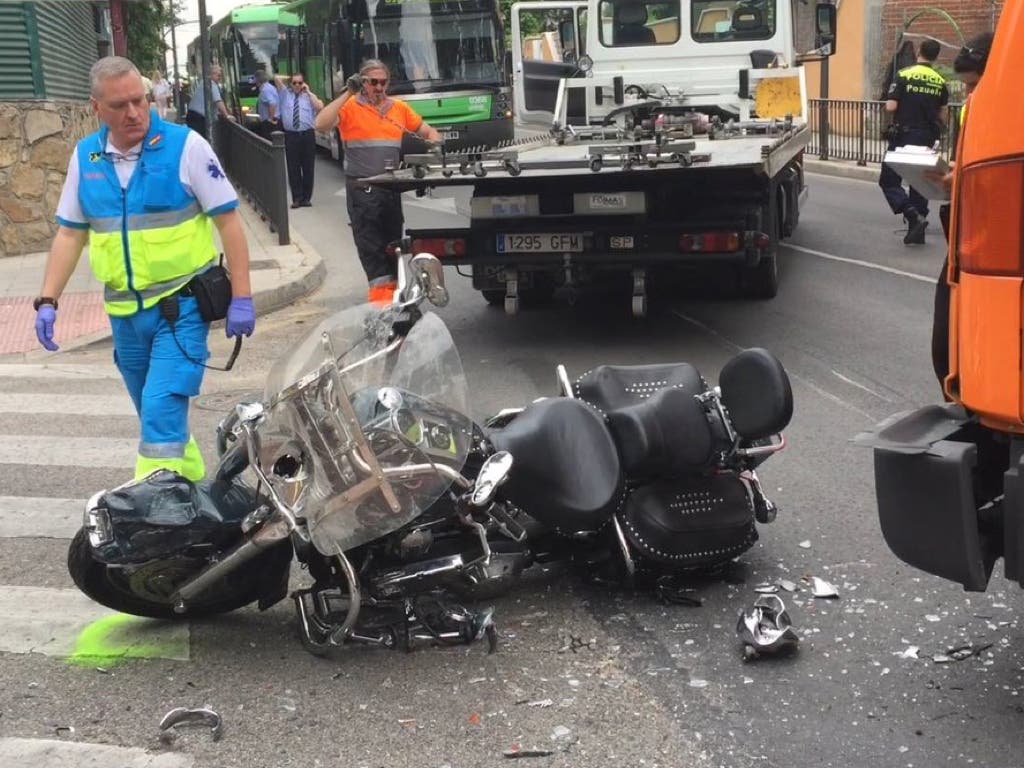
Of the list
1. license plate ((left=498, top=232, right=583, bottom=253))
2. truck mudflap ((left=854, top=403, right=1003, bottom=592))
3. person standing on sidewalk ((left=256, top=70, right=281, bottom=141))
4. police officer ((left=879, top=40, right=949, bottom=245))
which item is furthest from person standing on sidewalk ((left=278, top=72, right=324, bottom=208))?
truck mudflap ((left=854, top=403, right=1003, bottom=592))

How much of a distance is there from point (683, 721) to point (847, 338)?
18.6 ft

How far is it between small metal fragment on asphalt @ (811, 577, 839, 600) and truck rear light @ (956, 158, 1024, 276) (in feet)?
5.22

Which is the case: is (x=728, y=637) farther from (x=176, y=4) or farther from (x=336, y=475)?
(x=176, y=4)

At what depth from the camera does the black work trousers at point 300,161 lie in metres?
18.8

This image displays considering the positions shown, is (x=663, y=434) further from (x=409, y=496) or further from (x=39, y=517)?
(x=39, y=517)

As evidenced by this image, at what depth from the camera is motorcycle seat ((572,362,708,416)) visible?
16.3ft

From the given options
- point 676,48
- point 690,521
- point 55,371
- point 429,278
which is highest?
point 676,48

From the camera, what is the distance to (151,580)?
14.4 feet

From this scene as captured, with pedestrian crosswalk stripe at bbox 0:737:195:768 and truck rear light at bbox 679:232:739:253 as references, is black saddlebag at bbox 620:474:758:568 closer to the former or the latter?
pedestrian crosswalk stripe at bbox 0:737:195:768

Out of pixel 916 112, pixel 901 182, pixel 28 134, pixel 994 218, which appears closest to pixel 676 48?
pixel 916 112

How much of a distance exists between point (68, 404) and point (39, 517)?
237 cm

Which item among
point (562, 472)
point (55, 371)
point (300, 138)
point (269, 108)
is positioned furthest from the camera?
point (269, 108)

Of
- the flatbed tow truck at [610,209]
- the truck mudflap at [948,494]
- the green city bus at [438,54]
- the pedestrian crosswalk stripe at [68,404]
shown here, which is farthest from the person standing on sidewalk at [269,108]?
the truck mudflap at [948,494]

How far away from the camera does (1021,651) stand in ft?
13.8
